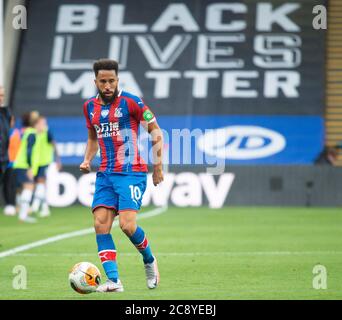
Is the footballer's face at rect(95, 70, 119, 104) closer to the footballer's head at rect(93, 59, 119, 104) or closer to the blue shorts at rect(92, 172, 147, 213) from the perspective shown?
the footballer's head at rect(93, 59, 119, 104)

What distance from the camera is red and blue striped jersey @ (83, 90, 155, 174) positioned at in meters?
10.0

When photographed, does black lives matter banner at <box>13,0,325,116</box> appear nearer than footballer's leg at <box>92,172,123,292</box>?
No

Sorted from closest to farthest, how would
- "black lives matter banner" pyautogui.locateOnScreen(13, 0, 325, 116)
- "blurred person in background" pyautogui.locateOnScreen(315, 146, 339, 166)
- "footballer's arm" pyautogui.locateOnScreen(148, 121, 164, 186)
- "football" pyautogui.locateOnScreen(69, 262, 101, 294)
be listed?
"football" pyautogui.locateOnScreen(69, 262, 101, 294) → "footballer's arm" pyautogui.locateOnScreen(148, 121, 164, 186) → "blurred person in background" pyautogui.locateOnScreen(315, 146, 339, 166) → "black lives matter banner" pyautogui.locateOnScreen(13, 0, 325, 116)

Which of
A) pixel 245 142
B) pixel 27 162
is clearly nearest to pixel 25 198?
pixel 27 162

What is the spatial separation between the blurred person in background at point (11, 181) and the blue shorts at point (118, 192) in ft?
43.6

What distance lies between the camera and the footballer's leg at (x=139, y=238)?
9945 millimetres

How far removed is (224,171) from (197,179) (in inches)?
26.0

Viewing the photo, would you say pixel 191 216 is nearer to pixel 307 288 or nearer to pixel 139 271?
pixel 139 271

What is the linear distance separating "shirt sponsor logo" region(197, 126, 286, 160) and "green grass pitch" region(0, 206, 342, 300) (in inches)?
208

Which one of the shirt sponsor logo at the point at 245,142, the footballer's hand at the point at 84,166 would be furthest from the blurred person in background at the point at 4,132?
the shirt sponsor logo at the point at 245,142

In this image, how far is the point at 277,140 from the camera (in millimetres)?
28312

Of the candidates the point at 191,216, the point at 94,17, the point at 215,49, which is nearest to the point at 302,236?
the point at 191,216

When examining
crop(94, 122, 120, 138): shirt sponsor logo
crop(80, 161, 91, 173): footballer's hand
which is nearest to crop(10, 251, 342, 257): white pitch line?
crop(80, 161, 91, 173): footballer's hand

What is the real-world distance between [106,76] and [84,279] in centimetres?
185
